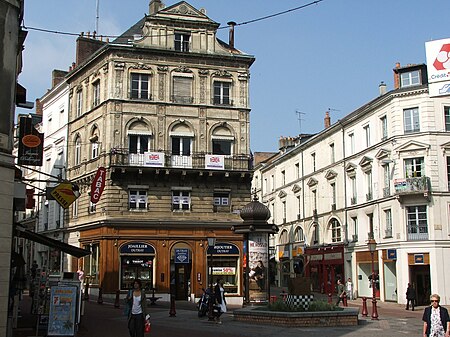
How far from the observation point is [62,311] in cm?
1631

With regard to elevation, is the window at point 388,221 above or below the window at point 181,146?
below

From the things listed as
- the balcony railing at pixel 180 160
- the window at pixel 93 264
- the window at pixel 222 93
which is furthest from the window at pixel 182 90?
the window at pixel 93 264

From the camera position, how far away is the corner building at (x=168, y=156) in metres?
36.6

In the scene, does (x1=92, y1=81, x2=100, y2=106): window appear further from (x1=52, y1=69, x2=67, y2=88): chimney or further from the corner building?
(x1=52, y1=69, x2=67, y2=88): chimney

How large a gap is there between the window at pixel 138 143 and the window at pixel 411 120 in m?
16.9

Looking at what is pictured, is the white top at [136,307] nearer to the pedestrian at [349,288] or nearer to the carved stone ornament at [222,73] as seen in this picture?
the carved stone ornament at [222,73]

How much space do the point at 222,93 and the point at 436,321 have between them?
28.9 metres

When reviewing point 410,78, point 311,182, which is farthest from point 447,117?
point 311,182

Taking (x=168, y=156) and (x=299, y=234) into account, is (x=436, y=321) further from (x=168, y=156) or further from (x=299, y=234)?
(x=299, y=234)

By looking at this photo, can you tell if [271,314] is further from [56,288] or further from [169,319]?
[56,288]

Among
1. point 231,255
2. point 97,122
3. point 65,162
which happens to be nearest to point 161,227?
point 231,255

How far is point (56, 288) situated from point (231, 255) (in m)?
22.1

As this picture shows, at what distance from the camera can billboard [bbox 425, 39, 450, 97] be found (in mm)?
18703

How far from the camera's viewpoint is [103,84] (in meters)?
38.6
